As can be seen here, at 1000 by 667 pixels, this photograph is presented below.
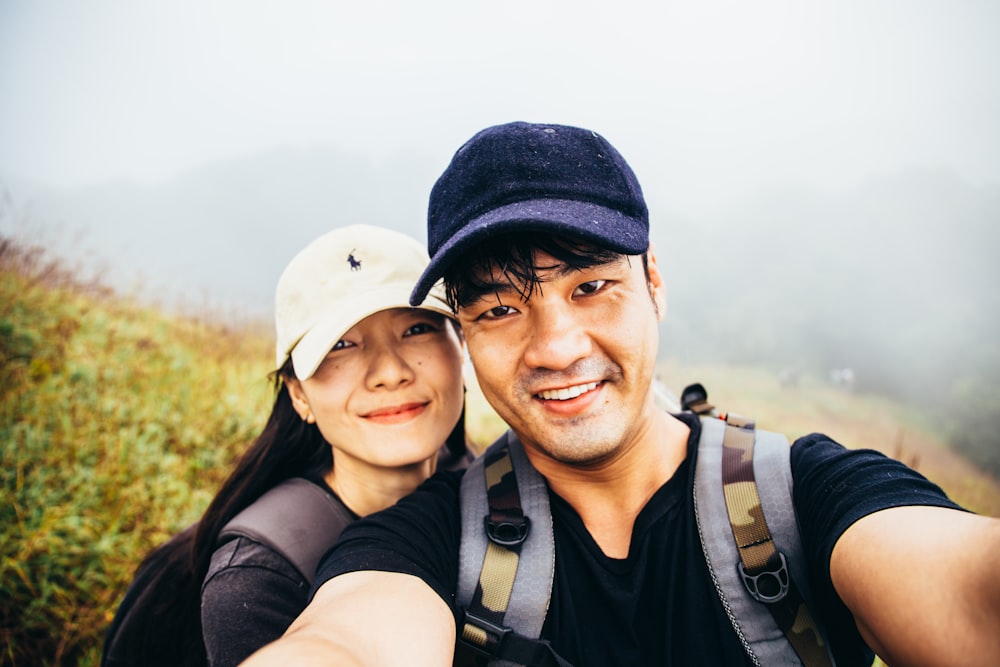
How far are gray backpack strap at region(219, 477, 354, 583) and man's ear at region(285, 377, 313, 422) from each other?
0.28 metres

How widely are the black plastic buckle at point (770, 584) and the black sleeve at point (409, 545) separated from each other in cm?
79

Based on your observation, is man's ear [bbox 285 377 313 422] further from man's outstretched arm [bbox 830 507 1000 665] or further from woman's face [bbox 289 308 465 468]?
man's outstretched arm [bbox 830 507 1000 665]

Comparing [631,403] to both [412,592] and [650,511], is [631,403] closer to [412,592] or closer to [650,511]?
[650,511]

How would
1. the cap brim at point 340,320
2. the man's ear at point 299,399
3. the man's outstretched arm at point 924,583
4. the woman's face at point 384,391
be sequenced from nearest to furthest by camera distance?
the man's outstretched arm at point 924,583 < the cap brim at point 340,320 < the woman's face at point 384,391 < the man's ear at point 299,399

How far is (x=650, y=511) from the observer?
1630mm

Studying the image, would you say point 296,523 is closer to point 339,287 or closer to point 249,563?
point 249,563

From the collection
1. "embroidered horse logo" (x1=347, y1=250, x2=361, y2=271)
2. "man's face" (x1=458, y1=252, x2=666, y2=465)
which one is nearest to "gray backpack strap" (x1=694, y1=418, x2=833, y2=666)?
"man's face" (x1=458, y1=252, x2=666, y2=465)

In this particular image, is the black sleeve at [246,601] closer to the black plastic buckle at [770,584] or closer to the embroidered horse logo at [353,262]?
the embroidered horse logo at [353,262]

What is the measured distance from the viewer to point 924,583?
3.65ft

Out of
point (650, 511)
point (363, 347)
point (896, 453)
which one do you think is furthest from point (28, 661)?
point (896, 453)

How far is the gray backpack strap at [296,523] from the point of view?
6.03ft

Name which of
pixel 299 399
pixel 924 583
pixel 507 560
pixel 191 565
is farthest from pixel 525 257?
pixel 191 565

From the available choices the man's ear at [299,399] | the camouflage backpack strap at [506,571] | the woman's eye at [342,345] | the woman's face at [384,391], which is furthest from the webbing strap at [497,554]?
the man's ear at [299,399]

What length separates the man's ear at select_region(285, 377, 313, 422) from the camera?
2299 millimetres
